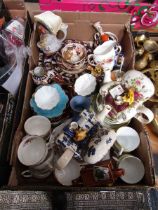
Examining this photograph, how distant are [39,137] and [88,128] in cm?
16

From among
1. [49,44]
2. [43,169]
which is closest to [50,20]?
[49,44]

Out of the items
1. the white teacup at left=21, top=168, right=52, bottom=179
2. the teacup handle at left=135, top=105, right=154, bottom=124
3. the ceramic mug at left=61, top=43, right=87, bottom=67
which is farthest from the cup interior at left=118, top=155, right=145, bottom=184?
the ceramic mug at left=61, top=43, right=87, bottom=67

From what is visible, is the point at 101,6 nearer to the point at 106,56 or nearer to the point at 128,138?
the point at 106,56

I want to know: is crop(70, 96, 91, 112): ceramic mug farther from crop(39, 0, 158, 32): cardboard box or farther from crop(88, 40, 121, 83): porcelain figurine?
crop(39, 0, 158, 32): cardboard box

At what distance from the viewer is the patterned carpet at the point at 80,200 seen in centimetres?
53

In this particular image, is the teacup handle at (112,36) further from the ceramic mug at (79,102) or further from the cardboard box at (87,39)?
the ceramic mug at (79,102)

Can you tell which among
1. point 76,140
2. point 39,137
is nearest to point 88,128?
point 76,140

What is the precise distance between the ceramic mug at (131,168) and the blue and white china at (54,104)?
0.85 ft

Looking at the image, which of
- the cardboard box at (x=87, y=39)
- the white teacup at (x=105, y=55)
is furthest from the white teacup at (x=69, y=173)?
the white teacup at (x=105, y=55)

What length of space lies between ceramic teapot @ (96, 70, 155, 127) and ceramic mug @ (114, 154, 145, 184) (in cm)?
16

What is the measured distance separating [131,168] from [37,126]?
340mm

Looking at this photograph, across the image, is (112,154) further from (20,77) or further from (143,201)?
(20,77)

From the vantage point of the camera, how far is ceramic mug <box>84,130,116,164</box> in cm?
68

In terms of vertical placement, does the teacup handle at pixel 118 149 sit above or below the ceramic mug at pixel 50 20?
below
